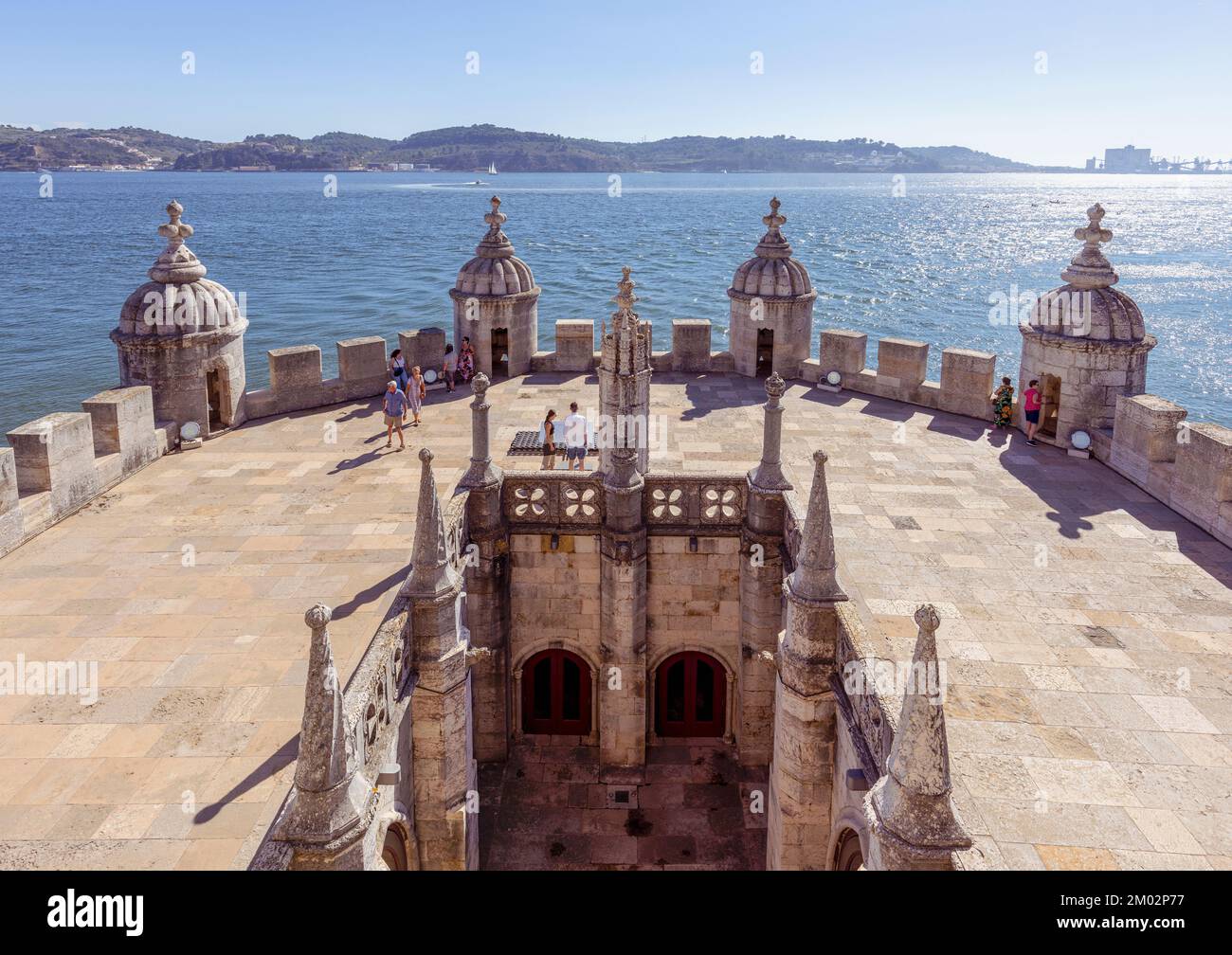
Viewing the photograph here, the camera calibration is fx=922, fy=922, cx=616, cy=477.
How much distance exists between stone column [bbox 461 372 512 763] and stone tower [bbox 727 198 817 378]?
999 centimetres

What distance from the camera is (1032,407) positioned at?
18.8m

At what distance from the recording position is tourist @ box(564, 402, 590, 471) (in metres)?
A: 16.4

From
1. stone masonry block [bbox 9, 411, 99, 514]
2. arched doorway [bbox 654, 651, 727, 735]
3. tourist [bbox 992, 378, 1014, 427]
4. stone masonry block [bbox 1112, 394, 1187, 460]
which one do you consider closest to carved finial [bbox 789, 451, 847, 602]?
arched doorway [bbox 654, 651, 727, 735]

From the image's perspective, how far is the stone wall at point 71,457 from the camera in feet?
44.7

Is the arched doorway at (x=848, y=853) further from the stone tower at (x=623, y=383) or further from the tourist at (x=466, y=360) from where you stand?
the tourist at (x=466, y=360)

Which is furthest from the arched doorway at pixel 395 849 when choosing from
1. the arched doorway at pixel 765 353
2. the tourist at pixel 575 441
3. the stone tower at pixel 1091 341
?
the arched doorway at pixel 765 353

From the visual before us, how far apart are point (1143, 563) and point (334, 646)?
1115cm

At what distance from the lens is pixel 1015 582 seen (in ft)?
41.3

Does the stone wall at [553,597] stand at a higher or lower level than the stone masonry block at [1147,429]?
lower

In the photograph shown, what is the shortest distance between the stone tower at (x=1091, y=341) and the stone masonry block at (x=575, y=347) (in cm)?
1024

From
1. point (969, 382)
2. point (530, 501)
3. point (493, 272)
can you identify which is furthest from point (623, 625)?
point (493, 272)

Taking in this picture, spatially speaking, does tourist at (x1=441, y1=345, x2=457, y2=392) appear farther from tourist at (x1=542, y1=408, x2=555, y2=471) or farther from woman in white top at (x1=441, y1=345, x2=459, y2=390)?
tourist at (x1=542, y1=408, x2=555, y2=471)

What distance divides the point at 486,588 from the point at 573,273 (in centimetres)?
8114

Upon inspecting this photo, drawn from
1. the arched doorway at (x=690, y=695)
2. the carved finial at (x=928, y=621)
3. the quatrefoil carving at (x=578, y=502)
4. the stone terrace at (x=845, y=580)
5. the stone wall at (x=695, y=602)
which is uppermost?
the carved finial at (x=928, y=621)
